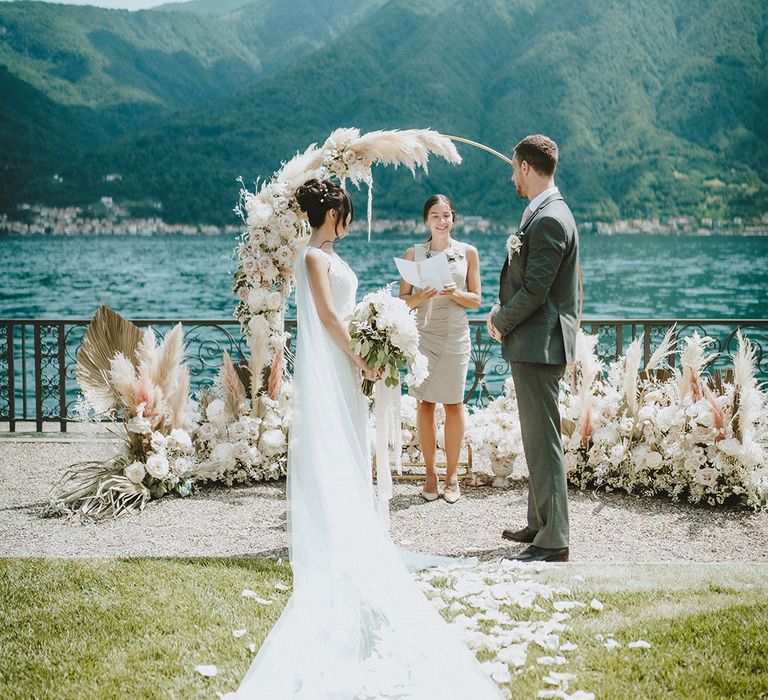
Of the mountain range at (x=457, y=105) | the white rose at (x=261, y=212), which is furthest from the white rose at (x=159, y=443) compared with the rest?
the mountain range at (x=457, y=105)

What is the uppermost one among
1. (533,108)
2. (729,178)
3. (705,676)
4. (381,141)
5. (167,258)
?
(533,108)

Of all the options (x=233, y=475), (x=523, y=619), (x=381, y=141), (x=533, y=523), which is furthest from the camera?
(x=233, y=475)

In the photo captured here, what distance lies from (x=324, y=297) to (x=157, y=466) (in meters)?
2.50

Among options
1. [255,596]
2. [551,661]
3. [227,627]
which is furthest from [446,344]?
[551,661]

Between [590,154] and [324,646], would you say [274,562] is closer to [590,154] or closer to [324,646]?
[324,646]

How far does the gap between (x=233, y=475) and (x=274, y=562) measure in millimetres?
1924

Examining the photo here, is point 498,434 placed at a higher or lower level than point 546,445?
lower

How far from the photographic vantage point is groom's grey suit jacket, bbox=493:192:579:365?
4395mm

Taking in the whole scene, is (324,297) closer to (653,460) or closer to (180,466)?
(180,466)

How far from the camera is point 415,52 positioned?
83875 millimetres

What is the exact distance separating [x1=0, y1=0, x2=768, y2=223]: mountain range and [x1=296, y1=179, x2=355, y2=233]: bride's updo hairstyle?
185 ft

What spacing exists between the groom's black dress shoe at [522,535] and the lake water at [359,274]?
40374 mm

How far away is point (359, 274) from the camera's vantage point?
173 feet

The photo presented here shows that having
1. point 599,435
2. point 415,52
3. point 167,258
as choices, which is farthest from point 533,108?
point 599,435
